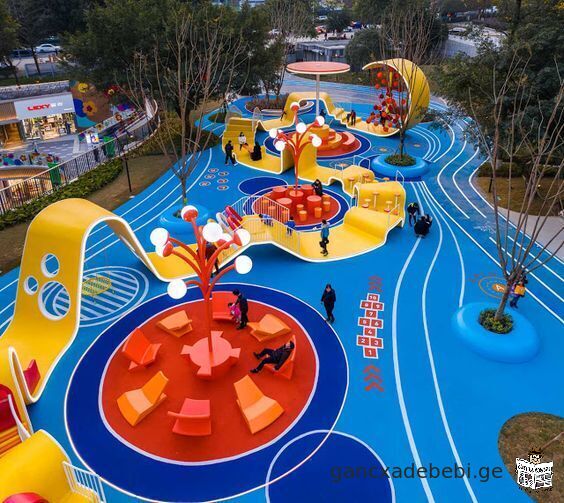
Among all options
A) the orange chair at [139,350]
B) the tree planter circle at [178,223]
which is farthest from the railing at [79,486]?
the tree planter circle at [178,223]

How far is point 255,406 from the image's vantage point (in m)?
11.3

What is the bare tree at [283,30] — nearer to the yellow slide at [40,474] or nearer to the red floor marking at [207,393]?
the red floor marking at [207,393]

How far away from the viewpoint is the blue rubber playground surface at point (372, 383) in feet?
32.3

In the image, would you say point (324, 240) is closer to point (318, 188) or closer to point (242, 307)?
point (318, 188)

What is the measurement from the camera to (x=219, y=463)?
10258 mm

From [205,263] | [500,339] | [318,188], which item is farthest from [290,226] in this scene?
[500,339]

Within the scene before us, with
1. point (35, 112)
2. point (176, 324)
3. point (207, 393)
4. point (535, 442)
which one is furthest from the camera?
point (35, 112)

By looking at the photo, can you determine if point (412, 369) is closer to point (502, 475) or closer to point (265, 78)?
point (502, 475)

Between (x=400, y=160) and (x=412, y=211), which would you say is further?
(x=400, y=160)

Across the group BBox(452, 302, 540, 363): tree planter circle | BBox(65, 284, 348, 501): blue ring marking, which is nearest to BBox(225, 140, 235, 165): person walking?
BBox(65, 284, 348, 501): blue ring marking

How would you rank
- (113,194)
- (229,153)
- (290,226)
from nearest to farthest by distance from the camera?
(290,226), (113,194), (229,153)

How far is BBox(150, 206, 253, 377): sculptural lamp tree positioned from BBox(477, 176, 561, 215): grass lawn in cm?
1694

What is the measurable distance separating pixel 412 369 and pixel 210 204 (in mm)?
14654

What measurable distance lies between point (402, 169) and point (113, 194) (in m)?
17.4
